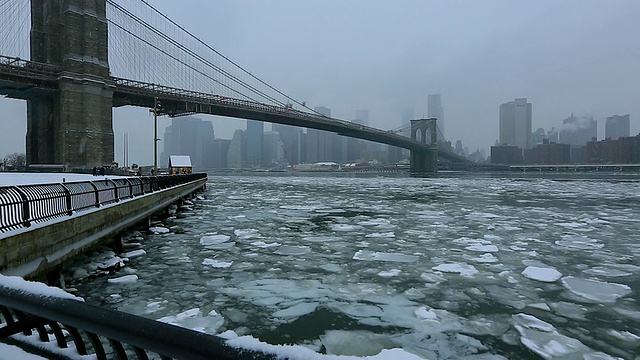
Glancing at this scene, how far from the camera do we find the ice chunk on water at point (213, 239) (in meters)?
10.2

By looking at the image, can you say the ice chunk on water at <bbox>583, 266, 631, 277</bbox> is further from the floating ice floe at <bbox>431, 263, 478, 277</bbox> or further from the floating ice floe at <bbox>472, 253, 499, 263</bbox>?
the floating ice floe at <bbox>431, 263, 478, 277</bbox>

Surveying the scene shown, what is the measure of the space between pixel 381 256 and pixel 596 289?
385 centimetres

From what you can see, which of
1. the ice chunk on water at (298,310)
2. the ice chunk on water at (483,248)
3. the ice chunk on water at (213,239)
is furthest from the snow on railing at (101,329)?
the ice chunk on water at (483,248)

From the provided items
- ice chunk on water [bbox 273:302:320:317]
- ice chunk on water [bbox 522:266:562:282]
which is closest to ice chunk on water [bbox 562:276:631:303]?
ice chunk on water [bbox 522:266:562:282]

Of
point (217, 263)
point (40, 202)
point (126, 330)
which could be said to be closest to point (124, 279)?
point (217, 263)

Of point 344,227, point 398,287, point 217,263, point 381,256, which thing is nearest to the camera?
point 398,287

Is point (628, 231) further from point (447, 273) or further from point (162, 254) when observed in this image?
point (162, 254)

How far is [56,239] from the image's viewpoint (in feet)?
A: 22.7

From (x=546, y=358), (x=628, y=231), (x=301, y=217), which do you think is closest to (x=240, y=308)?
(x=546, y=358)

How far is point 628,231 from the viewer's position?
1164 cm

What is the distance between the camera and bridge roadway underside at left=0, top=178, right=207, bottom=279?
18.5 ft

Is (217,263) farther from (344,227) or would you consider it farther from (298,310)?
(344,227)

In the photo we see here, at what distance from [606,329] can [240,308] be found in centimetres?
472

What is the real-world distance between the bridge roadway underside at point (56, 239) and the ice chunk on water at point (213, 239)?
7.17 ft
